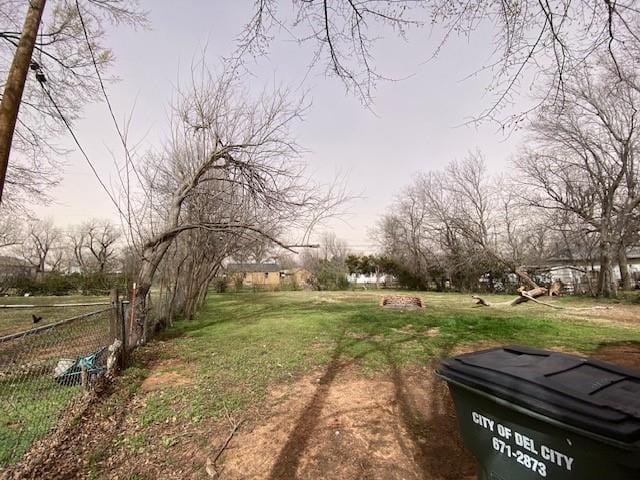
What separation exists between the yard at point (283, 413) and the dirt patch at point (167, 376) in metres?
0.03

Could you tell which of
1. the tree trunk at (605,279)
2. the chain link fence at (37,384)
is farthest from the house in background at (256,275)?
the tree trunk at (605,279)

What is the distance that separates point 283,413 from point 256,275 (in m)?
42.5

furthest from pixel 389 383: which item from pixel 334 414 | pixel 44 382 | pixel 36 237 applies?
pixel 36 237

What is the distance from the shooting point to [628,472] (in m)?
1.19

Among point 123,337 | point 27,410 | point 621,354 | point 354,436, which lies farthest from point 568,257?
point 27,410

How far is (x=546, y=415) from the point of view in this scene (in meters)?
1.38

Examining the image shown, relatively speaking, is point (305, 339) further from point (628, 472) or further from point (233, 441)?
point (628, 472)

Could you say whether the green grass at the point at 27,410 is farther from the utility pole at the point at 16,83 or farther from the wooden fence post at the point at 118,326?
the utility pole at the point at 16,83

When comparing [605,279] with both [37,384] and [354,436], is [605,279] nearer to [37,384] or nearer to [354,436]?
[354,436]

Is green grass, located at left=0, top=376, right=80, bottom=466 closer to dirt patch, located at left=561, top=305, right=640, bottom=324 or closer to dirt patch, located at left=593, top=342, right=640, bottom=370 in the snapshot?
dirt patch, located at left=593, top=342, right=640, bottom=370

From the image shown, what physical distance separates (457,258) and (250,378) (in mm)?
25845

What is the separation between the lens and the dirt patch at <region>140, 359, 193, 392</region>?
15.4 ft

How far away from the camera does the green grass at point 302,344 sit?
421 cm

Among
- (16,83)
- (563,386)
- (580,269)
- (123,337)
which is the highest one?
(16,83)
